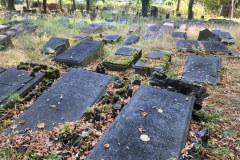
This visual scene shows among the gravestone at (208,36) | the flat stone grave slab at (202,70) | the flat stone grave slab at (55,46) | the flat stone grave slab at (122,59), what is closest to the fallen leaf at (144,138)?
the flat stone grave slab at (202,70)

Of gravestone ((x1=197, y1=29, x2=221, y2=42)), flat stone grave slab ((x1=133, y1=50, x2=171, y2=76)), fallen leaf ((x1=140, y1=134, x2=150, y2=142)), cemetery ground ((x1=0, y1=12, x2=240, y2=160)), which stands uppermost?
gravestone ((x1=197, y1=29, x2=221, y2=42))

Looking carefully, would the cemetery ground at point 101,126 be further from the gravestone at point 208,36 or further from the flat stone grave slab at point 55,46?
the gravestone at point 208,36

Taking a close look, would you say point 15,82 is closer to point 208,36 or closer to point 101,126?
point 101,126

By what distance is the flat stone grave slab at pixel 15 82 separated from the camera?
4.11 m

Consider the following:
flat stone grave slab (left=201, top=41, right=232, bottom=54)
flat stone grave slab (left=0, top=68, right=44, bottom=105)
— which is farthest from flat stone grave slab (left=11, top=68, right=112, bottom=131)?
flat stone grave slab (left=201, top=41, right=232, bottom=54)

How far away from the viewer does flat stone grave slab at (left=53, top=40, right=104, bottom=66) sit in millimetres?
5957

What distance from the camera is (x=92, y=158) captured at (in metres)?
2.57

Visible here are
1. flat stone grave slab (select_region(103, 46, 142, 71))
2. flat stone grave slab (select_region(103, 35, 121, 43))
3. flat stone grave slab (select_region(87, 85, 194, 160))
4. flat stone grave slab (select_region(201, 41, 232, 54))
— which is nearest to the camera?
flat stone grave slab (select_region(87, 85, 194, 160))

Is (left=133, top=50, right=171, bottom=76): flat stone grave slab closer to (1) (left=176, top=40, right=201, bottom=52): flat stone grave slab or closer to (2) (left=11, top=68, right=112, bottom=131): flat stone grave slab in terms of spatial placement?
(1) (left=176, top=40, right=201, bottom=52): flat stone grave slab

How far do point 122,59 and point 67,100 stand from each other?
2.79 m

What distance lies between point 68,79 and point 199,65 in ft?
10.2

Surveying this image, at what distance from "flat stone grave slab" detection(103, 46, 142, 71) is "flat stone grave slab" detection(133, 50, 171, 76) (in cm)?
26

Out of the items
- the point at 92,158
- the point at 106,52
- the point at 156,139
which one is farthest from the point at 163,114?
the point at 106,52

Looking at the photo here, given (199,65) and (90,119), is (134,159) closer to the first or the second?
(90,119)
